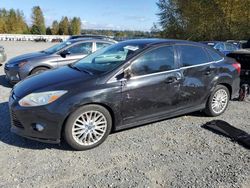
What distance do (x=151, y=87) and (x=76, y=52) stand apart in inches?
188

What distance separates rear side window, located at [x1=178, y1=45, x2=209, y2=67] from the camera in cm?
511

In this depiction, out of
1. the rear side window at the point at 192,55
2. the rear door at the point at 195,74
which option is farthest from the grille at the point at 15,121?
the rear side window at the point at 192,55

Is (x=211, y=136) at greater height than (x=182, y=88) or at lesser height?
lesser

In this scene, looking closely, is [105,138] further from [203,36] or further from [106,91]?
[203,36]

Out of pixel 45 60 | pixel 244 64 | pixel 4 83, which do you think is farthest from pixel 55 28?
pixel 244 64

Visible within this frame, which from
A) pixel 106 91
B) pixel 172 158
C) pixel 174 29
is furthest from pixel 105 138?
pixel 174 29

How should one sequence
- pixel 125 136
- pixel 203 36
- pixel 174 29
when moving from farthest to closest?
pixel 174 29
pixel 203 36
pixel 125 136

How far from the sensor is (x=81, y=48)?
9000 millimetres

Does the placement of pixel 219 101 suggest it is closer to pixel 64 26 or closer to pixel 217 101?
pixel 217 101

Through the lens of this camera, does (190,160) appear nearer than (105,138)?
Yes

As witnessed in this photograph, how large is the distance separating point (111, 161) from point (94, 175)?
42cm

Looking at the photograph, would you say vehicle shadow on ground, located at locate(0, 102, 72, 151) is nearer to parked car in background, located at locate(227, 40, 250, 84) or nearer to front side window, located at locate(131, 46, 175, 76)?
front side window, located at locate(131, 46, 175, 76)

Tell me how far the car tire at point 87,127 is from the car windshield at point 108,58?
70 centimetres

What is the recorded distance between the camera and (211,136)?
4809 millimetres
